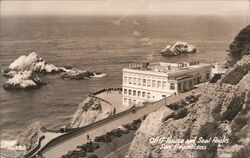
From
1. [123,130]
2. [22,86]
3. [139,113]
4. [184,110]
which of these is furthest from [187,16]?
[22,86]

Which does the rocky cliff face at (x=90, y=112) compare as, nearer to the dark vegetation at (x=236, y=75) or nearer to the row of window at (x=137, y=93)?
the row of window at (x=137, y=93)

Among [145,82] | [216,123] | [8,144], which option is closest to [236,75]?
[216,123]

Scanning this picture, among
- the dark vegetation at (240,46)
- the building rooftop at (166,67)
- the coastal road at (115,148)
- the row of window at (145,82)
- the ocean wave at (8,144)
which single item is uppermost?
the dark vegetation at (240,46)

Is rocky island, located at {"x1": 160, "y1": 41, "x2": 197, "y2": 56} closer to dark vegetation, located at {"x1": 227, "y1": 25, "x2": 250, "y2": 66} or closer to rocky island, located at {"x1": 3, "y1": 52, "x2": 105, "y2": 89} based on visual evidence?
rocky island, located at {"x1": 3, "y1": 52, "x2": 105, "y2": 89}

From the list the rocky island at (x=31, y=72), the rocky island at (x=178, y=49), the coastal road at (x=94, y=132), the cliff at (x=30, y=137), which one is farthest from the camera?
the rocky island at (x=31, y=72)

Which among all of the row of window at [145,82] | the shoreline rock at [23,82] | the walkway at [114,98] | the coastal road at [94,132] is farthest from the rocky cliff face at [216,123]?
the shoreline rock at [23,82]

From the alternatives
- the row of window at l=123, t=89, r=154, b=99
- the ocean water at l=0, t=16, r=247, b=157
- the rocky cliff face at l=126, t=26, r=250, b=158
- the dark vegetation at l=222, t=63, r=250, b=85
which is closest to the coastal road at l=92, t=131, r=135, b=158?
the rocky cliff face at l=126, t=26, r=250, b=158

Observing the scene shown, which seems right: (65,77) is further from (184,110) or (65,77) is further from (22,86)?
(184,110)
